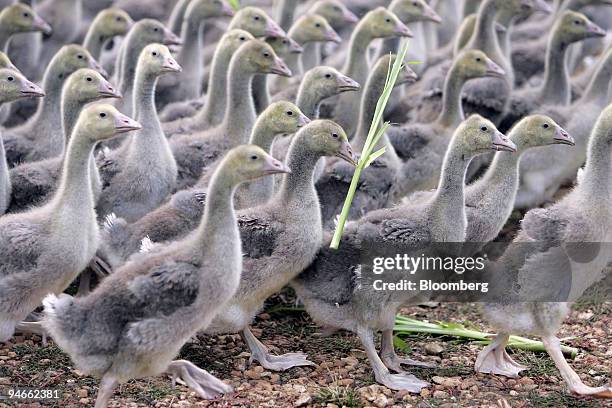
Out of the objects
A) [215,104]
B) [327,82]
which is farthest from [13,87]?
[327,82]

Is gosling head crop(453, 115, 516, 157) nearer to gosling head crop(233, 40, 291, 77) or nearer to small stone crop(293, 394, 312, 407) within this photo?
small stone crop(293, 394, 312, 407)

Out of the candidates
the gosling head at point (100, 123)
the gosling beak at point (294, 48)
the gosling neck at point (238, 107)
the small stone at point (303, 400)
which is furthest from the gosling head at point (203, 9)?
the small stone at point (303, 400)

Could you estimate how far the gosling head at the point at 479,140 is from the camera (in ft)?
24.9

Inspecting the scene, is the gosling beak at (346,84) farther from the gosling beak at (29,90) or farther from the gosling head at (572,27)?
the gosling head at (572,27)

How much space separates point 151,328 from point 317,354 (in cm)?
177

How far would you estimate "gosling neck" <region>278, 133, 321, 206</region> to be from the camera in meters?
7.35

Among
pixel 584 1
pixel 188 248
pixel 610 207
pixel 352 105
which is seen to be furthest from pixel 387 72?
pixel 584 1

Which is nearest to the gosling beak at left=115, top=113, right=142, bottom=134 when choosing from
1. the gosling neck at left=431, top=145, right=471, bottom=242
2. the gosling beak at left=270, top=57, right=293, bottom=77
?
→ the gosling beak at left=270, top=57, right=293, bottom=77

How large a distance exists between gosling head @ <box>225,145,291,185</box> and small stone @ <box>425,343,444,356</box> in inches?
73.7

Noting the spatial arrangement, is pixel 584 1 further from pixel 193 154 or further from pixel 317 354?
pixel 317 354

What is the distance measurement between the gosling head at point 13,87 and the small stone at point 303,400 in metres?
3.22

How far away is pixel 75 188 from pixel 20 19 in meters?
4.36

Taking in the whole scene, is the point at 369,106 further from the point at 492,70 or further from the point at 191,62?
the point at 191,62

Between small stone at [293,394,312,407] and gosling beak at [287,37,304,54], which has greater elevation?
gosling beak at [287,37,304,54]
